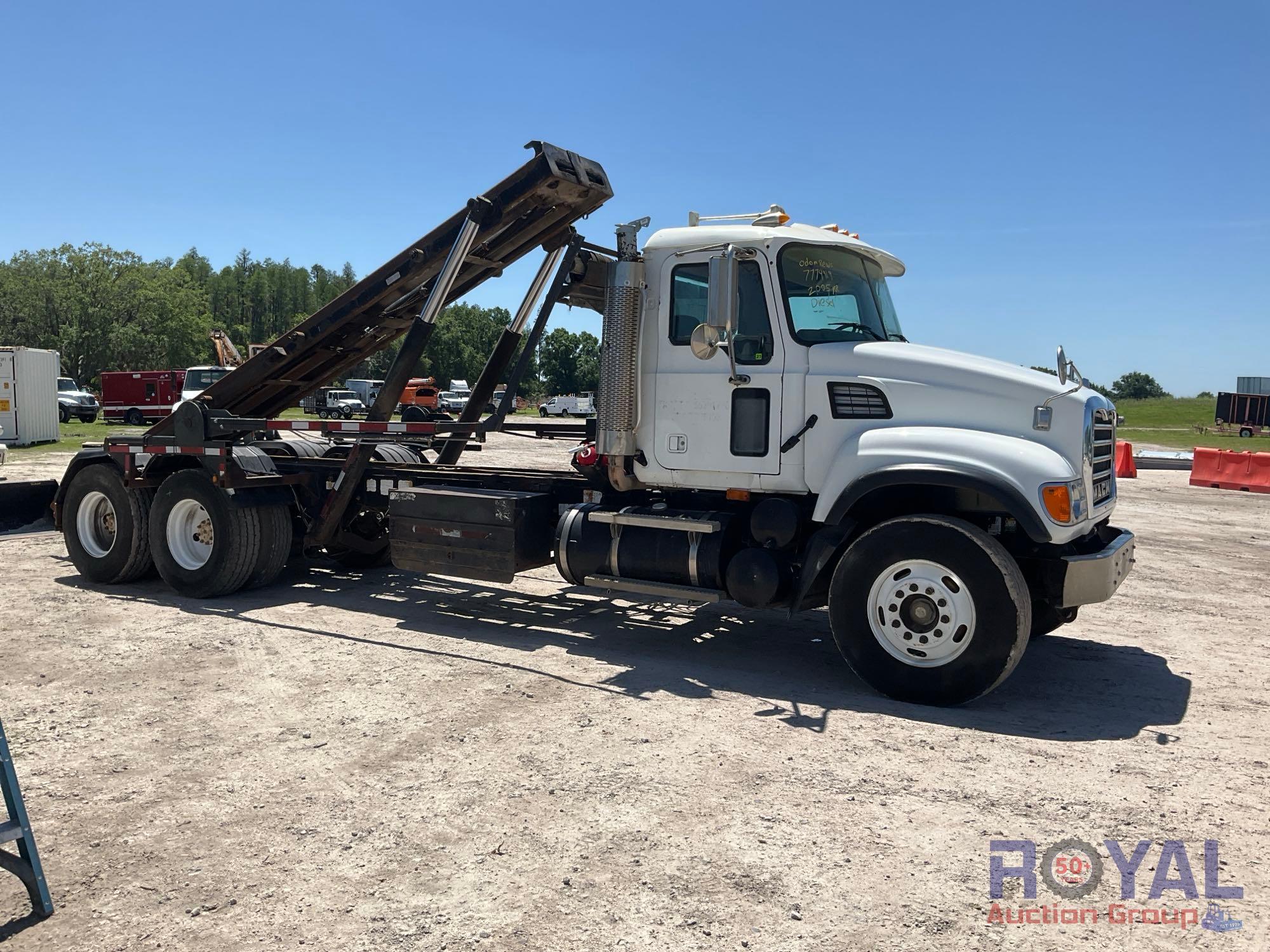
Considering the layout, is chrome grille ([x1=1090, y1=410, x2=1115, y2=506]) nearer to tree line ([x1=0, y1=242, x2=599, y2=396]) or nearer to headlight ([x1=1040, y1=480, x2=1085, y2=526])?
headlight ([x1=1040, y1=480, x2=1085, y2=526])

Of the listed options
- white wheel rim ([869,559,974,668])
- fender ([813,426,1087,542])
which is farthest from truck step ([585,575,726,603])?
white wheel rim ([869,559,974,668])

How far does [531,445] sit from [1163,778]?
93.6ft

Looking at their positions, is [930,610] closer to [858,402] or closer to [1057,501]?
[1057,501]

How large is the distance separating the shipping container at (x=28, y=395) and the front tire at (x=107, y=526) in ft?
65.8

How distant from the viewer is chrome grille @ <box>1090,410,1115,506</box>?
6.25 metres

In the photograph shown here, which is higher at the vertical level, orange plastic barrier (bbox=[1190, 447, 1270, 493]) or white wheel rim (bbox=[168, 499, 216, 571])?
orange plastic barrier (bbox=[1190, 447, 1270, 493])

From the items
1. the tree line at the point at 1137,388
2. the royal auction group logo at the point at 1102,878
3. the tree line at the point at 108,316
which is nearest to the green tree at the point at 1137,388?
the tree line at the point at 1137,388

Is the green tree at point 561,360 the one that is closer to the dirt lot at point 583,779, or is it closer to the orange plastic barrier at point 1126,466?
the dirt lot at point 583,779

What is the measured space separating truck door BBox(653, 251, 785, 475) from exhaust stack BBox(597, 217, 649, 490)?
0.60 ft

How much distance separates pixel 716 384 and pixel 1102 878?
4.10 metres

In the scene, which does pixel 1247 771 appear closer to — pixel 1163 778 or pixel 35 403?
pixel 1163 778

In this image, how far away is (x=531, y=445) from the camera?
107 feet

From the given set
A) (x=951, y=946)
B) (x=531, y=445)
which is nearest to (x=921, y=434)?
(x=951, y=946)

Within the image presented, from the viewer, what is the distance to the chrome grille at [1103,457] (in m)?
6.25
